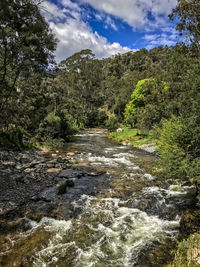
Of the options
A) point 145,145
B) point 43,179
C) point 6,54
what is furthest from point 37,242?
point 145,145

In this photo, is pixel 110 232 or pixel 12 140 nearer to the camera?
pixel 110 232

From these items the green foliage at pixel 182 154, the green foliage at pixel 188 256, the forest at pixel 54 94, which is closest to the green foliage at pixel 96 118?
the forest at pixel 54 94

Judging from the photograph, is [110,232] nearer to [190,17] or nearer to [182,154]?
[182,154]

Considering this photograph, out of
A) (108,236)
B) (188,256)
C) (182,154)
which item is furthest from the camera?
(182,154)

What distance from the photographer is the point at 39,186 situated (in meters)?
11.7

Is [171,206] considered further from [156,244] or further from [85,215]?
[85,215]

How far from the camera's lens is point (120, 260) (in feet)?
19.6

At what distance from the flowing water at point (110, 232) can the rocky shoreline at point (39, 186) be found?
68cm

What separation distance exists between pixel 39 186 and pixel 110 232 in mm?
6380

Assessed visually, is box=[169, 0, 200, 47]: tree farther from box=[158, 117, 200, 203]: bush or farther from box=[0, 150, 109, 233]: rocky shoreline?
box=[0, 150, 109, 233]: rocky shoreline

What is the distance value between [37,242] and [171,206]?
7.18 metres

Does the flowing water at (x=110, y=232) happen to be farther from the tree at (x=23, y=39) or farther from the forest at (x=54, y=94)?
the tree at (x=23, y=39)

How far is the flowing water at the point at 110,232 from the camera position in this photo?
19.6 feet

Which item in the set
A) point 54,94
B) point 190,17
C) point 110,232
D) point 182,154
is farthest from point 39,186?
point 54,94
